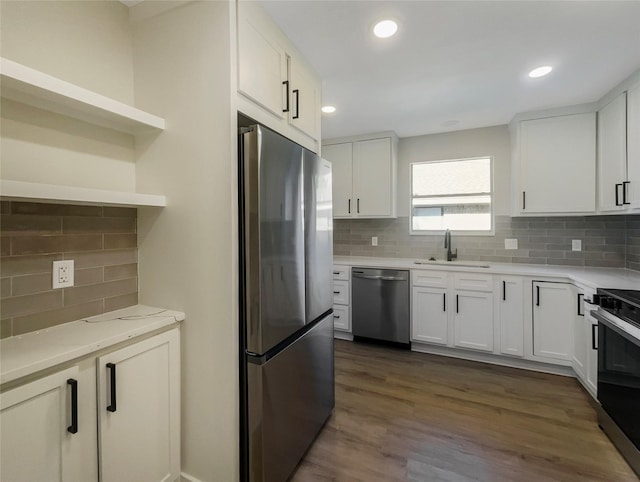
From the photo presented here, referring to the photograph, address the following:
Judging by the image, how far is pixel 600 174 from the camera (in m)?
2.65

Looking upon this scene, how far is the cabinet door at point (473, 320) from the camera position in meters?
2.86

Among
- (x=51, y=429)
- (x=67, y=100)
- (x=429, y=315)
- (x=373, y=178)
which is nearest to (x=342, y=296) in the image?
(x=429, y=315)

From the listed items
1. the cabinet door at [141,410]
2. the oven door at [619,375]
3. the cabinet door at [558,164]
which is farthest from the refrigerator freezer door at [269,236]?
the cabinet door at [558,164]

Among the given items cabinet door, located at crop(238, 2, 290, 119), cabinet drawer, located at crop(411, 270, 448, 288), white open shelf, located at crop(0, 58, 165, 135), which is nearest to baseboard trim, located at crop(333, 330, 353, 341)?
cabinet drawer, located at crop(411, 270, 448, 288)

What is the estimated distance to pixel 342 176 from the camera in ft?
12.2

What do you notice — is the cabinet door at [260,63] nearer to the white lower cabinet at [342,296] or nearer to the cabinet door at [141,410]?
the cabinet door at [141,410]

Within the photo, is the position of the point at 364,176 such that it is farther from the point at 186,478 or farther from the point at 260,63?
the point at 186,478

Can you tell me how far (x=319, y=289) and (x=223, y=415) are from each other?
824 millimetres

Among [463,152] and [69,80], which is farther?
[463,152]

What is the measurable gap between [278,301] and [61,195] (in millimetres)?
932

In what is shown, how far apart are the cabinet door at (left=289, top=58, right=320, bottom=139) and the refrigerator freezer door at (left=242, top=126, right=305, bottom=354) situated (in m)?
0.43

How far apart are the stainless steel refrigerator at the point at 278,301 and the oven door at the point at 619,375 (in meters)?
1.71

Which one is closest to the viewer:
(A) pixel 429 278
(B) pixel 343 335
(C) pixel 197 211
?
(C) pixel 197 211

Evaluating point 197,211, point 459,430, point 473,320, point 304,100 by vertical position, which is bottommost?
point 459,430
